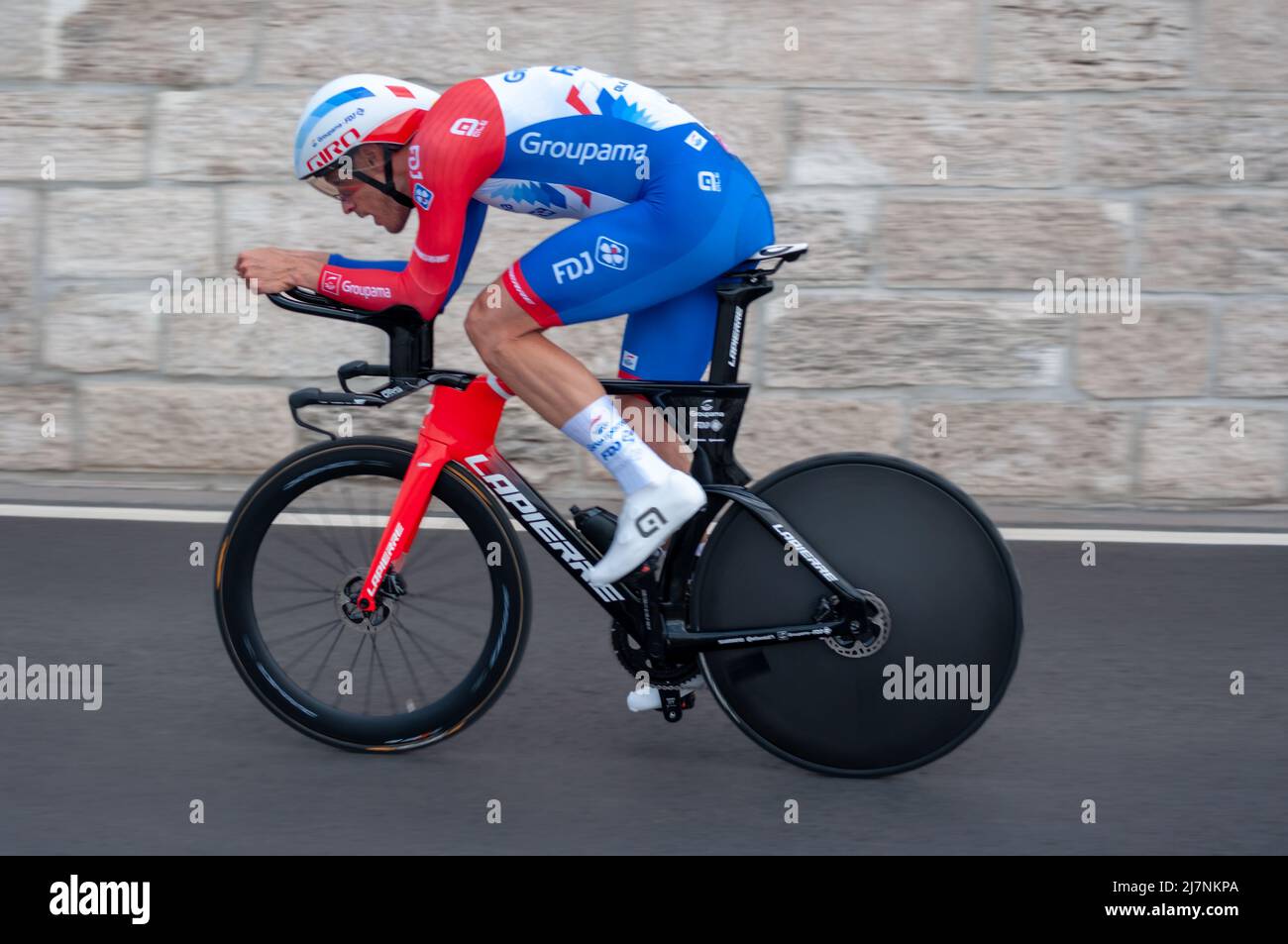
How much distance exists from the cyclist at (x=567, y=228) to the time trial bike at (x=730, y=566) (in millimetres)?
112

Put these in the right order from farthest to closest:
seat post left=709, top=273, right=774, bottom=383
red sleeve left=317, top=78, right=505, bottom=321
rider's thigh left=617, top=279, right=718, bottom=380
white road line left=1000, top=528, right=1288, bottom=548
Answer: white road line left=1000, top=528, right=1288, bottom=548 → rider's thigh left=617, top=279, right=718, bottom=380 → seat post left=709, top=273, right=774, bottom=383 → red sleeve left=317, top=78, right=505, bottom=321

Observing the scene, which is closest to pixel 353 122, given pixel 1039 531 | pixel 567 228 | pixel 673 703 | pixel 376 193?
pixel 376 193

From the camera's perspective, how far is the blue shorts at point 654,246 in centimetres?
384

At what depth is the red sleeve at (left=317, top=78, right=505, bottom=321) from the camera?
374 cm

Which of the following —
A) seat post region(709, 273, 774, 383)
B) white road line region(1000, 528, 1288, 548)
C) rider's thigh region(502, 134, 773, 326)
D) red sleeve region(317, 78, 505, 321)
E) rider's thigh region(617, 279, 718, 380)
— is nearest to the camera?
red sleeve region(317, 78, 505, 321)

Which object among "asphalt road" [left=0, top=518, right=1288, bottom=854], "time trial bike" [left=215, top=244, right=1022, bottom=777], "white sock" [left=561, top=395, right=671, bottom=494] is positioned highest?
"white sock" [left=561, top=395, right=671, bottom=494]

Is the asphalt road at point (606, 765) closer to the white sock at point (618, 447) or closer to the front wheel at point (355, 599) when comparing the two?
the front wheel at point (355, 599)

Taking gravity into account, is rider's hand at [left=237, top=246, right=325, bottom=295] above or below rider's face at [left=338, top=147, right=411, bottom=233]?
below

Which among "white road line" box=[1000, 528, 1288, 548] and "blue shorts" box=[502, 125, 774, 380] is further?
"white road line" box=[1000, 528, 1288, 548]

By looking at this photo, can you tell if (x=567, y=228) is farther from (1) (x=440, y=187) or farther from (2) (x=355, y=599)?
(2) (x=355, y=599)

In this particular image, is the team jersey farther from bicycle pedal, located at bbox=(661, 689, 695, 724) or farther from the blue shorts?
Answer: bicycle pedal, located at bbox=(661, 689, 695, 724)

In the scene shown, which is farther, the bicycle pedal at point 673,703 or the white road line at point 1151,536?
the white road line at point 1151,536

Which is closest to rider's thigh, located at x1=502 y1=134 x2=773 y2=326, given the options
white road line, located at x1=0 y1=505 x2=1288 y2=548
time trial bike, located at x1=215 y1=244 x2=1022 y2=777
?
time trial bike, located at x1=215 y1=244 x2=1022 y2=777

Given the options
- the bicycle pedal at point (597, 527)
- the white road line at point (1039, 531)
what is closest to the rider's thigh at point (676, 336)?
the bicycle pedal at point (597, 527)
